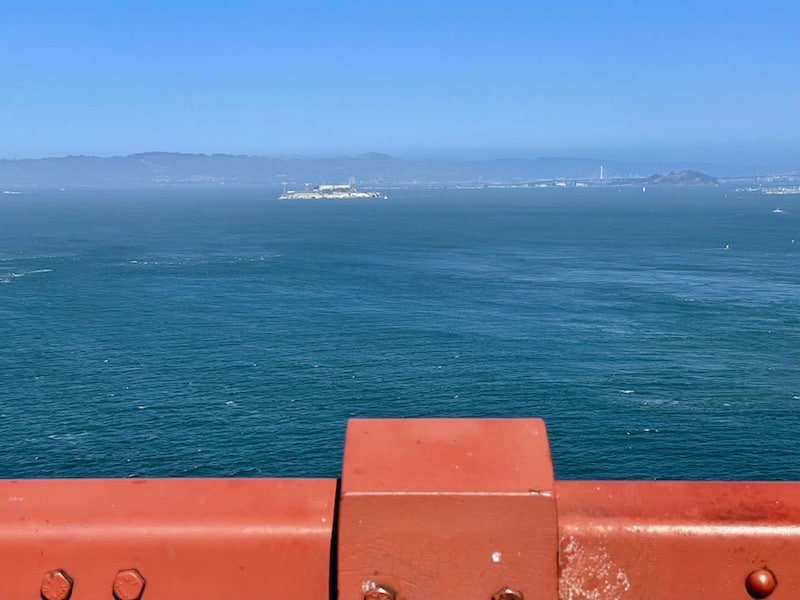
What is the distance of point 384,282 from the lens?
66625 millimetres

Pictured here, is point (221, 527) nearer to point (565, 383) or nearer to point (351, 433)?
point (351, 433)

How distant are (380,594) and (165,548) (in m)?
0.77

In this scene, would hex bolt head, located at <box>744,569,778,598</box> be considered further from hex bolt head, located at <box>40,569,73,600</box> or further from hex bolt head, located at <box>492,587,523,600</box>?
hex bolt head, located at <box>40,569,73,600</box>

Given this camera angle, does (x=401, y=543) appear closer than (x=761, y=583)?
Yes

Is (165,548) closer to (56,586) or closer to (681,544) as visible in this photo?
(56,586)

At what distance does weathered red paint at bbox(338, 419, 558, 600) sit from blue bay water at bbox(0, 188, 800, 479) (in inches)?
1053

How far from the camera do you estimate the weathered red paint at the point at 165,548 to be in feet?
10.1

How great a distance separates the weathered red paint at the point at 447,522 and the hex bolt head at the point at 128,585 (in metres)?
0.72

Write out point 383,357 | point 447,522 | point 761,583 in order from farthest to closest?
point 383,357 < point 761,583 < point 447,522

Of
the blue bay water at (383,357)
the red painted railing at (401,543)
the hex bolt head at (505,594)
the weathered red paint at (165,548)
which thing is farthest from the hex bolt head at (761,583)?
the blue bay water at (383,357)

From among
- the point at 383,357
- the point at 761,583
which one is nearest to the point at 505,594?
the point at 761,583

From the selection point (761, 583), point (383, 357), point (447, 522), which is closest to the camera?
point (447, 522)

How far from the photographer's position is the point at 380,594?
2.92 metres

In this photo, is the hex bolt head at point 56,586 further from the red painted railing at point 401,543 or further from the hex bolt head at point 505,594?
the hex bolt head at point 505,594
